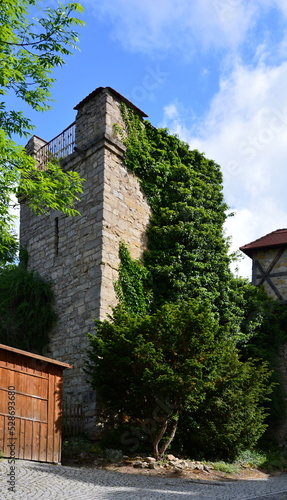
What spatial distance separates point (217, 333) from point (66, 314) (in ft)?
13.0

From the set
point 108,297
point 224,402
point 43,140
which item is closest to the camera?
point 224,402

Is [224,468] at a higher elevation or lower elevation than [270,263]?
lower

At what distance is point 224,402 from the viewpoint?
11.2m

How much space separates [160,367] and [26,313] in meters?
5.07

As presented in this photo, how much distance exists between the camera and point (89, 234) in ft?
43.9

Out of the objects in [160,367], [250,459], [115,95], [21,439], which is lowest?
[250,459]

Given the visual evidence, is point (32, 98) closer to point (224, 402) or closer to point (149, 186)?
point (149, 186)

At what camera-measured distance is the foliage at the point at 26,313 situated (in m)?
13.7

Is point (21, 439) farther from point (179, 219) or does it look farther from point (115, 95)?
point (115, 95)

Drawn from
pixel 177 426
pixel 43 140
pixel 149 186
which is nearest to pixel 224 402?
pixel 177 426

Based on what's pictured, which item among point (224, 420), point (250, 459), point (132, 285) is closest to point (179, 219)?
point (132, 285)

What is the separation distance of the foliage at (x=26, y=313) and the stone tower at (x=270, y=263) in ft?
24.4

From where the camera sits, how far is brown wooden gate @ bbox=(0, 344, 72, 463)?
30.8ft

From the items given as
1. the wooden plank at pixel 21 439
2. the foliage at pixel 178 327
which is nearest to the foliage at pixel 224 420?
the foliage at pixel 178 327
